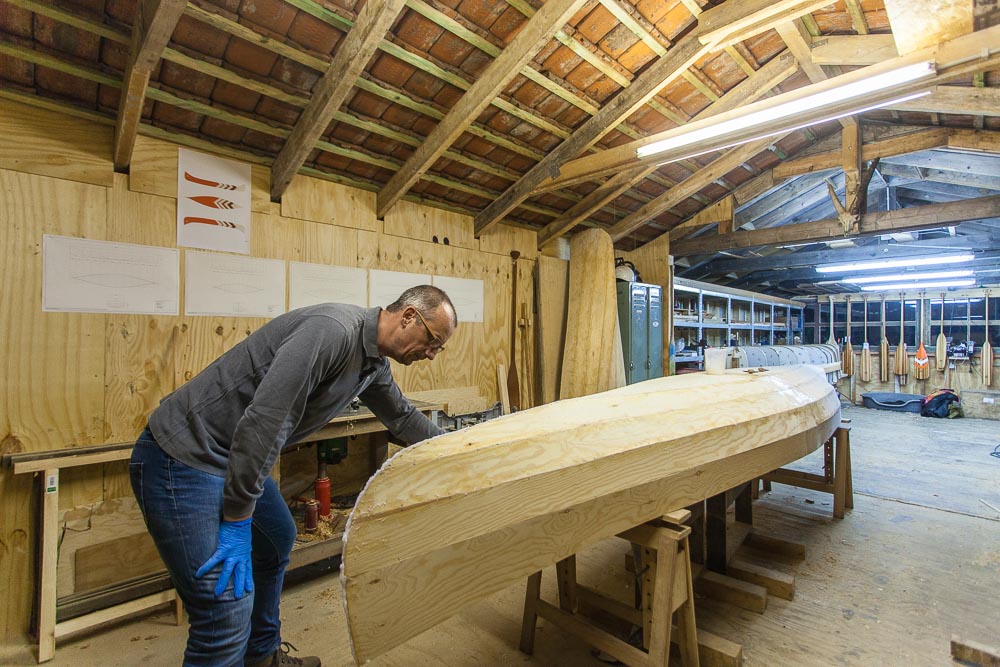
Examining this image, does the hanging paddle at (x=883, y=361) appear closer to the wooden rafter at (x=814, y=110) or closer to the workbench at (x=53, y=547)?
the wooden rafter at (x=814, y=110)

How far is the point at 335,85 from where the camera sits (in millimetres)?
2518

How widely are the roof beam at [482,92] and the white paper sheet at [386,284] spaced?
48cm

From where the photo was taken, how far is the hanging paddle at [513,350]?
455 centimetres

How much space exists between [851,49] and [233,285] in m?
4.62

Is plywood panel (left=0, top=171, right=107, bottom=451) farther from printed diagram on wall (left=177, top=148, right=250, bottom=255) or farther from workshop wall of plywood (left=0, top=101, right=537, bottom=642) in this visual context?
printed diagram on wall (left=177, top=148, right=250, bottom=255)

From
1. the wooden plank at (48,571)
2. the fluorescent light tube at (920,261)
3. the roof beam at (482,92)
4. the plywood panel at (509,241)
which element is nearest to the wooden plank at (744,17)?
the roof beam at (482,92)

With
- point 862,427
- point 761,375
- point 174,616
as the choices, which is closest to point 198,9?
point 174,616

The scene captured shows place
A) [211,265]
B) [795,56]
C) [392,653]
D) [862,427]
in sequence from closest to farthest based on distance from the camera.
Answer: [392,653]
[211,265]
[795,56]
[862,427]

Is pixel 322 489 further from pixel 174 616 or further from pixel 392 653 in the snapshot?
pixel 392 653

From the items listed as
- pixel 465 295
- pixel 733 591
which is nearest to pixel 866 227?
pixel 465 295

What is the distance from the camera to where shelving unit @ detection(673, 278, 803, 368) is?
262 inches

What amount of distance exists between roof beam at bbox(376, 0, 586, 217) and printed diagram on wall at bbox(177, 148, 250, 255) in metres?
1.00

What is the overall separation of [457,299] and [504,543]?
3.03m

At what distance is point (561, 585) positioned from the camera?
2.07 meters
